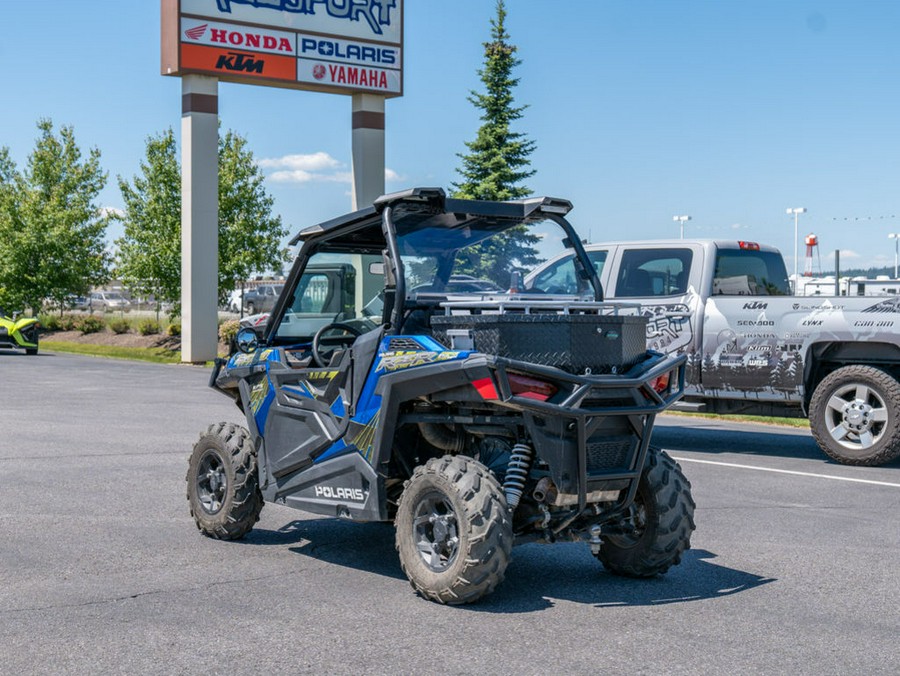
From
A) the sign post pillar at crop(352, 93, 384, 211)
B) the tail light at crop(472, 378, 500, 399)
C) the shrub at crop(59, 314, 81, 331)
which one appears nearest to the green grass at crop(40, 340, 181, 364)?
the shrub at crop(59, 314, 81, 331)

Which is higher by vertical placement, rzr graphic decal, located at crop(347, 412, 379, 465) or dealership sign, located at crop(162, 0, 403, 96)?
dealership sign, located at crop(162, 0, 403, 96)

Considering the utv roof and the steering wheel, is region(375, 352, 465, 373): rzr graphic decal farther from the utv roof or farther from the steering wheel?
the utv roof

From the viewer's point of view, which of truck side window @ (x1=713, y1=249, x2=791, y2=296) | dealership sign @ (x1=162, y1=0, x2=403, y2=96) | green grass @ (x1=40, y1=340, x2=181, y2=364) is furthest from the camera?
green grass @ (x1=40, y1=340, x2=181, y2=364)

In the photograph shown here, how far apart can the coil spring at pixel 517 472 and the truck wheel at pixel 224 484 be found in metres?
2.02

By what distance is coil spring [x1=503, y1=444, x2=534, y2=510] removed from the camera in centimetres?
578

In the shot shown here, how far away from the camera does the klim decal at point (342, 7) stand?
28578mm

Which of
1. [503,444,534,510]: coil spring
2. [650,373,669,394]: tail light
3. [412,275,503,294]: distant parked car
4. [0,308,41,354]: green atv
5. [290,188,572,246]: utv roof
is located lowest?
[0,308,41,354]: green atv

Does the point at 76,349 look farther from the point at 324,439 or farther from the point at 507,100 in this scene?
the point at 324,439

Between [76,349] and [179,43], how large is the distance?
13.2 m

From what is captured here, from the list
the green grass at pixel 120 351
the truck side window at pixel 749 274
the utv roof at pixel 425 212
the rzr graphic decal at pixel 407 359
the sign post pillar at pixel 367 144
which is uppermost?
the sign post pillar at pixel 367 144

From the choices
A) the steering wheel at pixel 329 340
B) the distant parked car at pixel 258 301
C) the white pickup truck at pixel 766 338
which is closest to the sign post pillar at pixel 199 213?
the white pickup truck at pixel 766 338

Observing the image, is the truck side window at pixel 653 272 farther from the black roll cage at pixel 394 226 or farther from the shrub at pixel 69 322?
the shrub at pixel 69 322

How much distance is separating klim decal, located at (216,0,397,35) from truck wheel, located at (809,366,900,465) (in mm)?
20976

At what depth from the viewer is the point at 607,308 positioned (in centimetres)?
654
